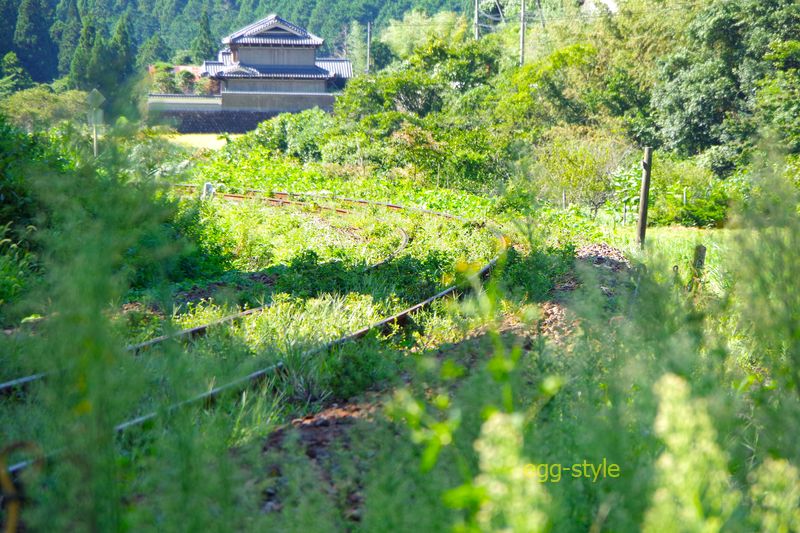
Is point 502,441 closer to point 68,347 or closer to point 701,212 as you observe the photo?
point 68,347

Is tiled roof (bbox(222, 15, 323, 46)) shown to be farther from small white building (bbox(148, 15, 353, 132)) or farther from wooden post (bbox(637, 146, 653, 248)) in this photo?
wooden post (bbox(637, 146, 653, 248))

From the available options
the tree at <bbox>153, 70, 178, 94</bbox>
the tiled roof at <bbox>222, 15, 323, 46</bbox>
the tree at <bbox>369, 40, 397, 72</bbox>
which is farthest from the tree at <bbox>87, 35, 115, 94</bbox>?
the tree at <bbox>369, 40, 397, 72</bbox>

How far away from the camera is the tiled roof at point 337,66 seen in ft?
167

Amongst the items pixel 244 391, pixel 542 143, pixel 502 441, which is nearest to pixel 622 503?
pixel 502 441

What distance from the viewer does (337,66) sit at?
2055 inches

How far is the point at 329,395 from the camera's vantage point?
203 inches

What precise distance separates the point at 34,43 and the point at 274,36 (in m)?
19.5

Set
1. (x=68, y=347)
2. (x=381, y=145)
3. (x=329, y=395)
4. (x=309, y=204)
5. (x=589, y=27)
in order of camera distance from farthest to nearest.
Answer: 1. (x=589, y=27)
2. (x=381, y=145)
3. (x=309, y=204)
4. (x=329, y=395)
5. (x=68, y=347)

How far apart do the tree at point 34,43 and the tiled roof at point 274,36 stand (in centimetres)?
1677

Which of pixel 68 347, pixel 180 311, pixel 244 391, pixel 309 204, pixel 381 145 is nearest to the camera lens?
pixel 68 347

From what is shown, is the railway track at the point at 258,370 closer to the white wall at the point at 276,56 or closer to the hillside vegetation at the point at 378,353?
the hillside vegetation at the point at 378,353

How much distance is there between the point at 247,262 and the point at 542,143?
54.4ft

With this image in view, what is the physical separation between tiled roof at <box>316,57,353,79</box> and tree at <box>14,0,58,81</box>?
19939mm

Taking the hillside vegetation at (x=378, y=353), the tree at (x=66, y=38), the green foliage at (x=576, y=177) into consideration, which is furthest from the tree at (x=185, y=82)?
the hillside vegetation at (x=378, y=353)
